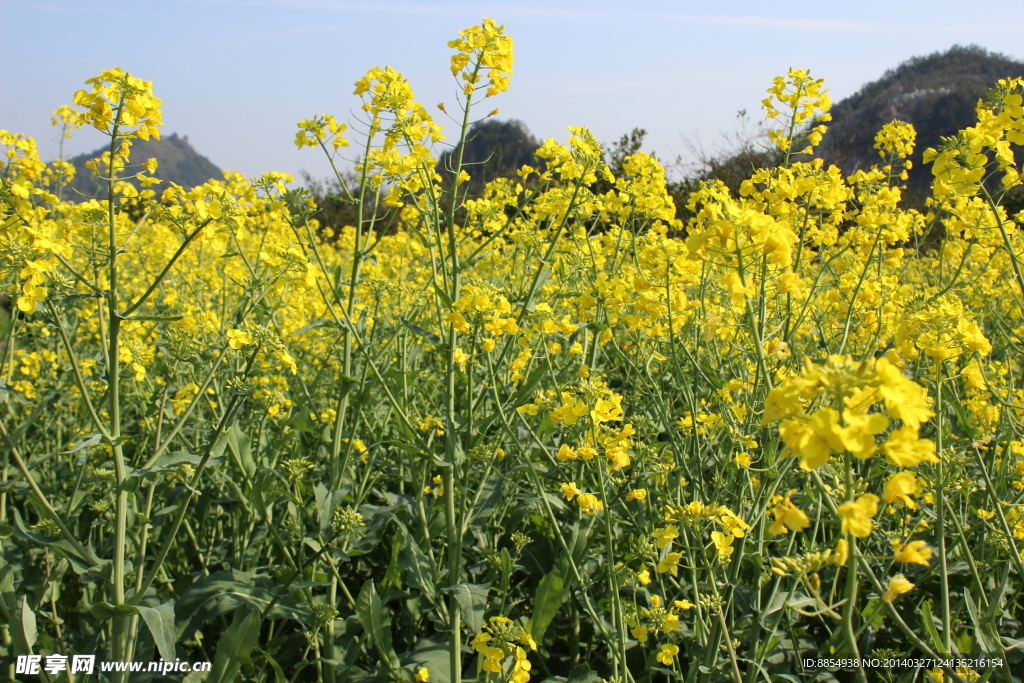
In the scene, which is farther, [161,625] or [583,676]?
[583,676]

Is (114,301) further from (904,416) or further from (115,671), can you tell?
(904,416)

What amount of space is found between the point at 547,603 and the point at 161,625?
3.76ft

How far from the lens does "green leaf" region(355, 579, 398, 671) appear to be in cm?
204

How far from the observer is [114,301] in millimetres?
1752

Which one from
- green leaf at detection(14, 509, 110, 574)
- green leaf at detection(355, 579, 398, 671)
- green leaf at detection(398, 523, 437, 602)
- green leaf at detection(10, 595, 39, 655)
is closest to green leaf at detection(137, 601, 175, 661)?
green leaf at detection(14, 509, 110, 574)

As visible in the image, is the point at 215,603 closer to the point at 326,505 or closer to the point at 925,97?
the point at 326,505

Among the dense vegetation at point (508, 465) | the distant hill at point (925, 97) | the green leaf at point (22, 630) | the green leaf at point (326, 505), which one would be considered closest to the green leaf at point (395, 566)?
A: the dense vegetation at point (508, 465)

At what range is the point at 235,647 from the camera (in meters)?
1.88

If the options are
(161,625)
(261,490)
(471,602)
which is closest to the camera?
(161,625)

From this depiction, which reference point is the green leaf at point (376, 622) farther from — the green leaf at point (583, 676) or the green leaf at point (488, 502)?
the green leaf at point (583, 676)

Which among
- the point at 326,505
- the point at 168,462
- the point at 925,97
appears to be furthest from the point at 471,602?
the point at 925,97

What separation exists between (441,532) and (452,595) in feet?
1.34

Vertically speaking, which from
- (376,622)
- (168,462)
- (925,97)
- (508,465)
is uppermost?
(925,97)

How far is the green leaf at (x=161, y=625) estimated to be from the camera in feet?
5.55
